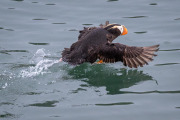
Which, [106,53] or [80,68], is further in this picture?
[80,68]

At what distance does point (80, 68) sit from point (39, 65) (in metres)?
0.79

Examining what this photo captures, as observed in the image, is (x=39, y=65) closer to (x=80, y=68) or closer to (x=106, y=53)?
(x=80, y=68)

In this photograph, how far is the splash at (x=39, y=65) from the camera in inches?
296

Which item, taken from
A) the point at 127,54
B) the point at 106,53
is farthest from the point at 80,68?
the point at 127,54

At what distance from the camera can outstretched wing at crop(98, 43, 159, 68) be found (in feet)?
24.4

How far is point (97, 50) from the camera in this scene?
7543mm

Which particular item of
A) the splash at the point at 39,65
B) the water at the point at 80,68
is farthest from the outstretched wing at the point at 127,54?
the splash at the point at 39,65

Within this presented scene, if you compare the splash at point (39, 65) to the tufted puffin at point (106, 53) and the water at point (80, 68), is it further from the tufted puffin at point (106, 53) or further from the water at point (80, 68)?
the tufted puffin at point (106, 53)

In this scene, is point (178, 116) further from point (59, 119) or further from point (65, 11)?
point (65, 11)

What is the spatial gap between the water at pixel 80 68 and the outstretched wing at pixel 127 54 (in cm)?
26

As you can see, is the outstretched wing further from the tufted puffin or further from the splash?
the splash

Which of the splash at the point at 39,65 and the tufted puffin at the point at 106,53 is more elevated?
the tufted puffin at the point at 106,53

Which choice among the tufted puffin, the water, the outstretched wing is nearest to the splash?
the water

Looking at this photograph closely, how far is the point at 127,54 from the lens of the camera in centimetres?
753
